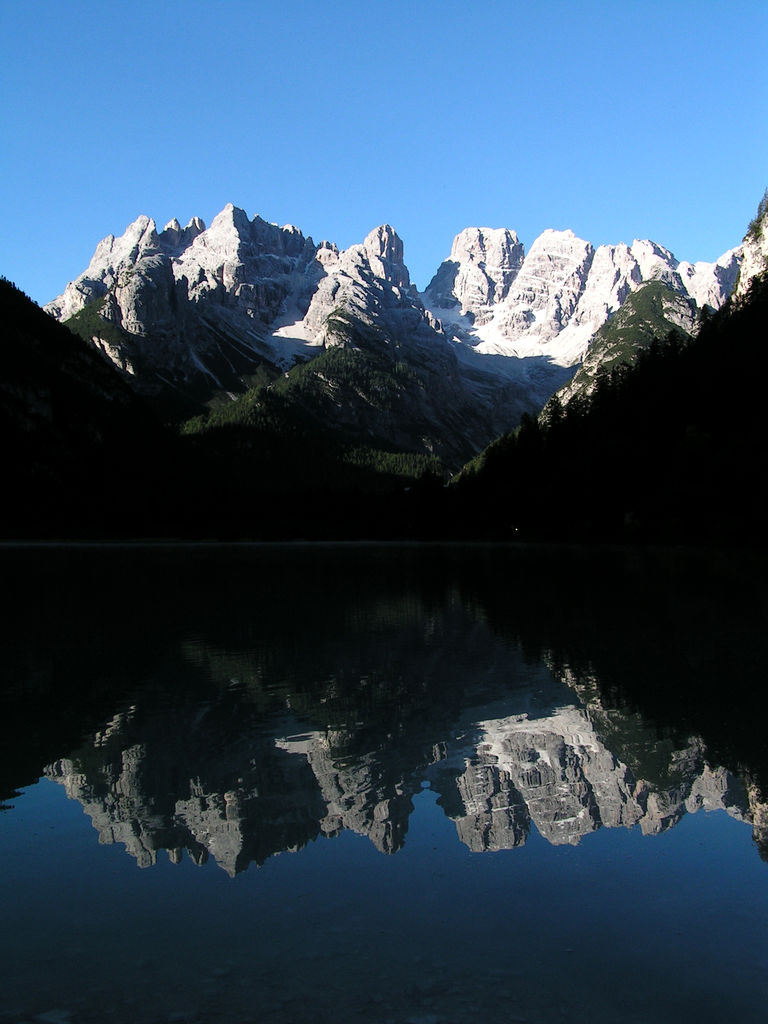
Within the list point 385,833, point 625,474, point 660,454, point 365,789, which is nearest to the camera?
point 385,833

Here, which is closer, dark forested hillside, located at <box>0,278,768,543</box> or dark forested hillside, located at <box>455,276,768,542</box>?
dark forested hillside, located at <box>455,276,768,542</box>

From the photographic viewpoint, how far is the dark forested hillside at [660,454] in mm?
103375

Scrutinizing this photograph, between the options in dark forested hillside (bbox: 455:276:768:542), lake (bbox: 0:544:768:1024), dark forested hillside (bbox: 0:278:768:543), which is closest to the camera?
lake (bbox: 0:544:768:1024)

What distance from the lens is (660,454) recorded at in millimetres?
125000

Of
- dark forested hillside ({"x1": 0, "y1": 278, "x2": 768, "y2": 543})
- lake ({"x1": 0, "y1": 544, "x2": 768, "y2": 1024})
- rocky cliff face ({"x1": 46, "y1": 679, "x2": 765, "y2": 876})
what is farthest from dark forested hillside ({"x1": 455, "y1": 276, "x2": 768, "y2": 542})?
rocky cliff face ({"x1": 46, "y1": 679, "x2": 765, "y2": 876})

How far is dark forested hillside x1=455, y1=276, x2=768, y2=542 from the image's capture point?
10338 centimetres

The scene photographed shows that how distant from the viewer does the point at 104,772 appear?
14.1m

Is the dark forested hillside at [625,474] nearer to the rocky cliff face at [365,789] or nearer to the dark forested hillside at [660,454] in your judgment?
the dark forested hillside at [660,454]

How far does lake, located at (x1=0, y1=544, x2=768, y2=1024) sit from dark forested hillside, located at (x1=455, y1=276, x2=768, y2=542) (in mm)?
82034

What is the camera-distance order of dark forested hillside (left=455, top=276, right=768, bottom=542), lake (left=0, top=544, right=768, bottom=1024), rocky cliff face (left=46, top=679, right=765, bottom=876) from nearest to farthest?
lake (left=0, top=544, right=768, bottom=1024), rocky cliff face (left=46, top=679, right=765, bottom=876), dark forested hillside (left=455, top=276, right=768, bottom=542)

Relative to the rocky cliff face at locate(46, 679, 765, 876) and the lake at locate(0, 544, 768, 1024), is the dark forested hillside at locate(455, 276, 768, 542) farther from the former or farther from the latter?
the rocky cliff face at locate(46, 679, 765, 876)

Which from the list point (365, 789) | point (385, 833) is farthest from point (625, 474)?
point (385, 833)

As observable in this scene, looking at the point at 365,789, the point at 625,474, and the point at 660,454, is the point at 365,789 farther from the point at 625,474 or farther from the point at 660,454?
the point at 625,474

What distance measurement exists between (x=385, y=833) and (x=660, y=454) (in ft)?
401
